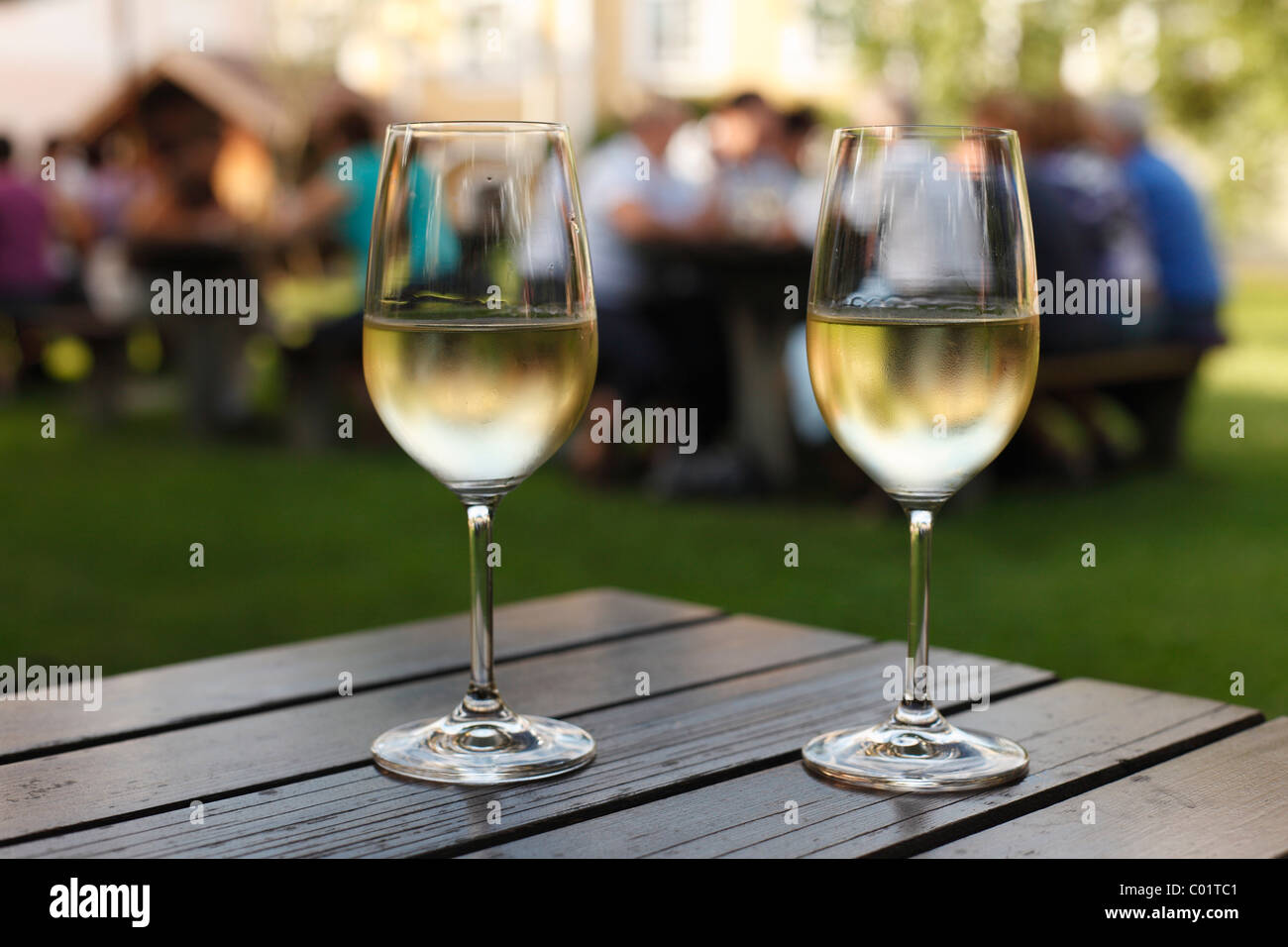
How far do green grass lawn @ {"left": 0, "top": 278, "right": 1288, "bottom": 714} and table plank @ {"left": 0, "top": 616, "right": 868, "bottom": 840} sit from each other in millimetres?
2721

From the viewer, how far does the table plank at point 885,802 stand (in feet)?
2.97

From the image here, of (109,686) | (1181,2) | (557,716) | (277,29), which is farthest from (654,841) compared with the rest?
(277,29)

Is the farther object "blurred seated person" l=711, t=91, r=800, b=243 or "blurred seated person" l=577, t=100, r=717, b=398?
"blurred seated person" l=711, t=91, r=800, b=243

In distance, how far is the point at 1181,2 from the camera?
44.2ft

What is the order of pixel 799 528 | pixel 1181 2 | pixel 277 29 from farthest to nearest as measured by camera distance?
1. pixel 277 29
2. pixel 1181 2
3. pixel 799 528

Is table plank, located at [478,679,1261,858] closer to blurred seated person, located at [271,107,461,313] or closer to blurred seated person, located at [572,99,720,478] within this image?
blurred seated person, located at [572,99,720,478]

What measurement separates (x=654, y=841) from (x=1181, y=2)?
1407cm

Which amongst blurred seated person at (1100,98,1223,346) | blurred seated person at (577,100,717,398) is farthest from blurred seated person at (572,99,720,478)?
blurred seated person at (1100,98,1223,346)

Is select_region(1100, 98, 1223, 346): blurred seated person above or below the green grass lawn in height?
above

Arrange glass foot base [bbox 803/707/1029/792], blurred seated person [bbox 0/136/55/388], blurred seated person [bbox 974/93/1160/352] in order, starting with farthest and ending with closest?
blurred seated person [bbox 0/136/55/388] < blurred seated person [bbox 974/93/1160/352] < glass foot base [bbox 803/707/1029/792]

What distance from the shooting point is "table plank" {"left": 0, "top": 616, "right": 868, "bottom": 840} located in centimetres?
99

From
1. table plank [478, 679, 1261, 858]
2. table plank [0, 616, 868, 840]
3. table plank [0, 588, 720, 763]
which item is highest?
table plank [0, 588, 720, 763]

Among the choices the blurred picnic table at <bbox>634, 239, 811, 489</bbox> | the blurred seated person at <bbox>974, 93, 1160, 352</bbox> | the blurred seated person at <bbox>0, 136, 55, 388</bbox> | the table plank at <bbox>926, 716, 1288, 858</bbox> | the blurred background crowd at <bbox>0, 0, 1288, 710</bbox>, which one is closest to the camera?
the table plank at <bbox>926, 716, 1288, 858</bbox>
